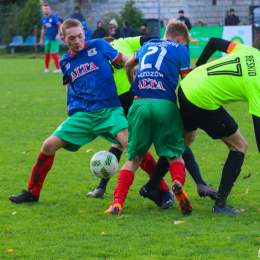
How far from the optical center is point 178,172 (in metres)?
4.15

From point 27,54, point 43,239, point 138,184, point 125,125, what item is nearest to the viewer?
point 43,239

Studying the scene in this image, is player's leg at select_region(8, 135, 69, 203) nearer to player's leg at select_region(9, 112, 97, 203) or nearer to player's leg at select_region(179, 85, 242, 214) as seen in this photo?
player's leg at select_region(9, 112, 97, 203)

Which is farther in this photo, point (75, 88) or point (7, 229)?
point (75, 88)

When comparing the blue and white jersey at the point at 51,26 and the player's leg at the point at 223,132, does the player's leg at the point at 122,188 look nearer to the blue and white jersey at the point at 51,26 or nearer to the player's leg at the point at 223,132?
the player's leg at the point at 223,132

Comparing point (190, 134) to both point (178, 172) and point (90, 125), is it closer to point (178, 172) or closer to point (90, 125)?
point (178, 172)

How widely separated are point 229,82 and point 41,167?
199 centimetres

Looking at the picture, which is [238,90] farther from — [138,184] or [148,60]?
[138,184]

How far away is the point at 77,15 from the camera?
21.8 metres

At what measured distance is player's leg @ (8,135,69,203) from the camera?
441cm

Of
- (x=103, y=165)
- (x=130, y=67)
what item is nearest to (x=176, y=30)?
(x=130, y=67)

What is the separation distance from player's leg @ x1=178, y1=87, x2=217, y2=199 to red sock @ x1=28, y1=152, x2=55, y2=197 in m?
1.36

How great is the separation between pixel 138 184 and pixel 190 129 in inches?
49.5

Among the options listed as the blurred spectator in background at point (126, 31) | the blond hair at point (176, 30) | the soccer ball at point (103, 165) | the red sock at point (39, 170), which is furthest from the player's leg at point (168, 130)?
the blurred spectator in background at point (126, 31)

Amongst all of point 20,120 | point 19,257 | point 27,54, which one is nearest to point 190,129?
point 19,257
